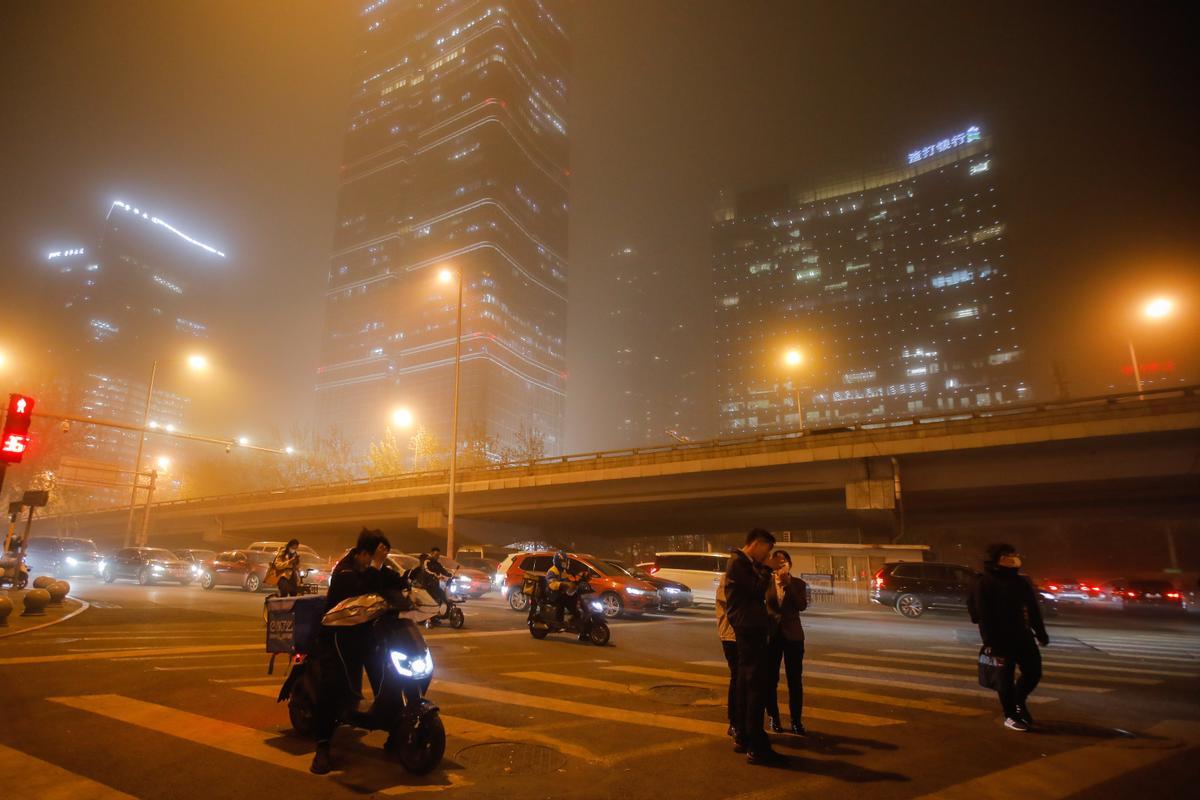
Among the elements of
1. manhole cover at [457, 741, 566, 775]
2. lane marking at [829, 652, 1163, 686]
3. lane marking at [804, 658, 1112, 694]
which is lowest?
lane marking at [829, 652, 1163, 686]

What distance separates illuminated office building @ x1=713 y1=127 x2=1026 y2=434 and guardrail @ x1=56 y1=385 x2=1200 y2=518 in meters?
89.1

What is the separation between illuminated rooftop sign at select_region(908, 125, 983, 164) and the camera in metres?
140

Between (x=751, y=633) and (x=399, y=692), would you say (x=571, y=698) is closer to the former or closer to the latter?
(x=751, y=633)

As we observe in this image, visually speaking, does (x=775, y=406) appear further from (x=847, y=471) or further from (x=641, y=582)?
(x=641, y=582)

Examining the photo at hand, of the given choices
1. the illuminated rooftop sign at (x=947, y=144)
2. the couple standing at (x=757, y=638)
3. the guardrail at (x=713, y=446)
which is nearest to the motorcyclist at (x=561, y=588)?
the couple standing at (x=757, y=638)

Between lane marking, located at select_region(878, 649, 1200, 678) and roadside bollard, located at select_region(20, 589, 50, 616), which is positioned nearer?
lane marking, located at select_region(878, 649, 1200, 678)

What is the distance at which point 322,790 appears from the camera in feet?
14.4

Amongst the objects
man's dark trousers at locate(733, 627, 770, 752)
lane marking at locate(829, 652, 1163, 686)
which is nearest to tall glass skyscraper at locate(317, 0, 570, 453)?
lane marking at locate(829, 652, 1163, 686)

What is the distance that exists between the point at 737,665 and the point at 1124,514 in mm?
38134

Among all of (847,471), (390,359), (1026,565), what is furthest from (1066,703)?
(390,359)

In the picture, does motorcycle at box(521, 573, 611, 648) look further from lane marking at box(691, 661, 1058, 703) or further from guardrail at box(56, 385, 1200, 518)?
guardrail at box(56, 385, 1200, 518)

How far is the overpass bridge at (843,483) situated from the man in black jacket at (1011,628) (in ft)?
65.2

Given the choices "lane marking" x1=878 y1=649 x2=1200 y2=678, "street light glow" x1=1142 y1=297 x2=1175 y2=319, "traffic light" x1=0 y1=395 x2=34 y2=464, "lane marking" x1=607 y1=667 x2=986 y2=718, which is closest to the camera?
"lane marking" x1=607 y1=667 x2=986 y2=718

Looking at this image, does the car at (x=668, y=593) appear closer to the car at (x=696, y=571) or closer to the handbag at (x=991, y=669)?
the car at (x=696, y=571)
